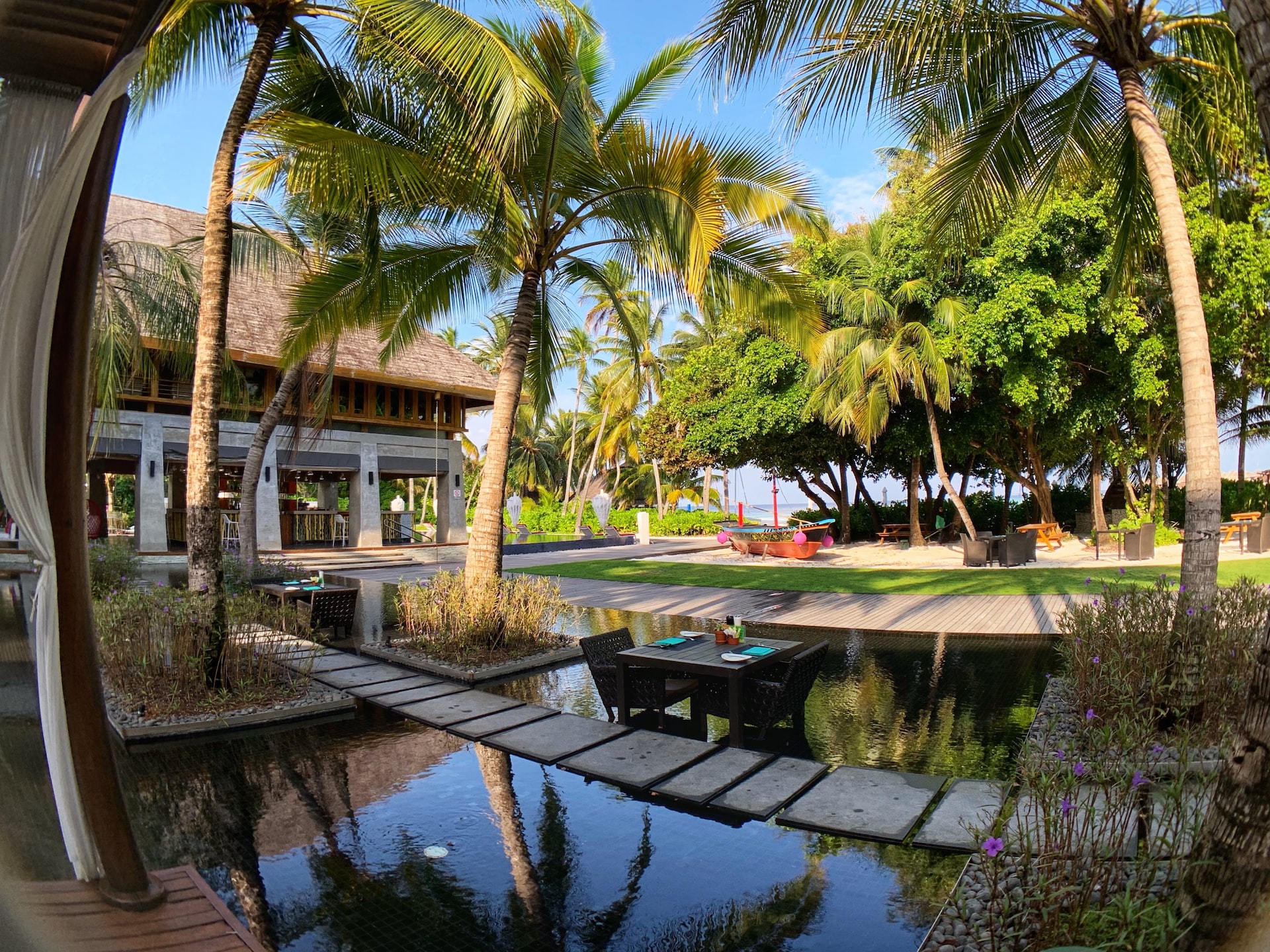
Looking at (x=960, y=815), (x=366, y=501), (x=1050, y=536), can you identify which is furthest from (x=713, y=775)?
(x=366, y=501)

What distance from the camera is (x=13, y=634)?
6.08m

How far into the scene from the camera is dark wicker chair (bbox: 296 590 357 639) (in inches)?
360

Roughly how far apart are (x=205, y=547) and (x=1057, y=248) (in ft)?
60.9

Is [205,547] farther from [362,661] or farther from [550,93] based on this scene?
[550,93]

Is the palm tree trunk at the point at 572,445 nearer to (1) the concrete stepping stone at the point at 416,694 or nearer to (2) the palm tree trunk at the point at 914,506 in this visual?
(2) the palm tree trunk at the point at 914,506

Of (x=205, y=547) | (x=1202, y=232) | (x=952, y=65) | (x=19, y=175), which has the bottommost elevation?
(x=205, y=547)

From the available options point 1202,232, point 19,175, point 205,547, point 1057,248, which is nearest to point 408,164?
point 205,547

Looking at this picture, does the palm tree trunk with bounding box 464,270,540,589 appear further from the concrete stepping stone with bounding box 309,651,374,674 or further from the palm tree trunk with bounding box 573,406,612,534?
→ the palm tree trunk with bounding box 573,406,612,534

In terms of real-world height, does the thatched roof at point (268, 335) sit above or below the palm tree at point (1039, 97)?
above

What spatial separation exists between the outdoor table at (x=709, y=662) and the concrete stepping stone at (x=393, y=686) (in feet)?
7.55

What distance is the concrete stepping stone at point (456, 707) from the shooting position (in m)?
6.06

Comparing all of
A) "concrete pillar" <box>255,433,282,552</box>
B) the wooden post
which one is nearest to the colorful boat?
"concrete pillar" <box>255,433,282,552</box>

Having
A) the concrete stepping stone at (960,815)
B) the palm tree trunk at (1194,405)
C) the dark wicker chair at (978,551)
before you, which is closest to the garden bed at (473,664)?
the concrete stepping stone at (960,815)

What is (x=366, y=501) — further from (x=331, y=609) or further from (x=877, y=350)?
(x=877, y=350)
